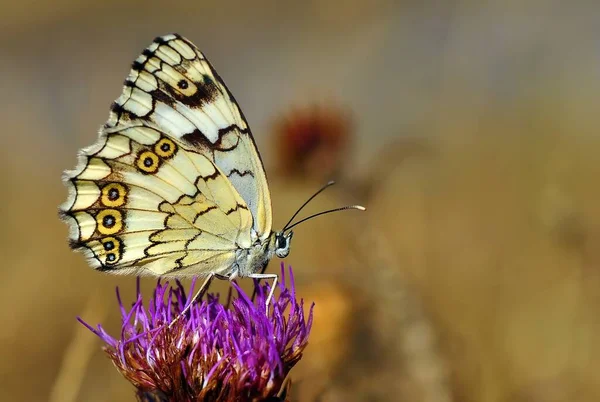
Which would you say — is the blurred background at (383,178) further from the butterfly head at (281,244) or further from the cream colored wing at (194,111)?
the cream colored wing at (194,111)

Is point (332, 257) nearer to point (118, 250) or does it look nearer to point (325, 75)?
point (118, 250)

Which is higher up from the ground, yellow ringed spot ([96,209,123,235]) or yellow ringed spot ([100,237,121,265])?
yellow ringed spot ([96,209,123,235])

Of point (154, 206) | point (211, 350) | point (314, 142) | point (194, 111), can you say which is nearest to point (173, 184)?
point (154, 206)

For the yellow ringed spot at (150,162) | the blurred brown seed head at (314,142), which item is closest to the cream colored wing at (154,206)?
the yellow ringed spot at (150,162)

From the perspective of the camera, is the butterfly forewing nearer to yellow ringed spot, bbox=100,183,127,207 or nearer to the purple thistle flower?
yellow ringed spot, bbox=100,183,127,207

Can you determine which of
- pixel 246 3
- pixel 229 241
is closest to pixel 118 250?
pixel 229 241

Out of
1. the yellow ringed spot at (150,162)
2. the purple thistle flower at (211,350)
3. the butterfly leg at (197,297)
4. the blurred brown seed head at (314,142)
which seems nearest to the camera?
the purple thistle flower at (211,350)

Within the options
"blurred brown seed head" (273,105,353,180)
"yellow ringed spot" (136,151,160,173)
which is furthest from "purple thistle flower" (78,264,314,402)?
"blurred brown seed head" (273,105,353,180)
